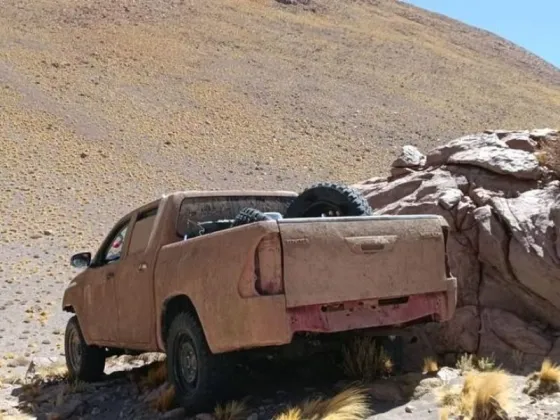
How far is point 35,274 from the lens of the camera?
20391 mm

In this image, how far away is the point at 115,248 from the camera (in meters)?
9.05

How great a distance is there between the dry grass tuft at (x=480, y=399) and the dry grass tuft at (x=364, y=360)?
1.11m

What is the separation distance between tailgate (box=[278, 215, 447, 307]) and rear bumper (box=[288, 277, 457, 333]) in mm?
83

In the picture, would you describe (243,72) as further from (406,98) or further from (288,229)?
(288,229)

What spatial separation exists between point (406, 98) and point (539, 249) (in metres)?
43.3

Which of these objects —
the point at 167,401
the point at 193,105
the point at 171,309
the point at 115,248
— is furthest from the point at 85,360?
the point at 193,105

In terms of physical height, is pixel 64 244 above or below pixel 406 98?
below

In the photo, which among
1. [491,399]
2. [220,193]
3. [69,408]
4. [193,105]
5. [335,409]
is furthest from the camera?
[193,105]

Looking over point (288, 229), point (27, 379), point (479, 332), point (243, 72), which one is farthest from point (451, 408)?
point (243, 72)

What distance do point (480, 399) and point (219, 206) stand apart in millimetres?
3561

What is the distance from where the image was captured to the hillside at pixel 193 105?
28.1m

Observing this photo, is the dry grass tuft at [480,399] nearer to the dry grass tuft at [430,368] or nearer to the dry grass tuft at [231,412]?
the dry grass tuft at [430,368]

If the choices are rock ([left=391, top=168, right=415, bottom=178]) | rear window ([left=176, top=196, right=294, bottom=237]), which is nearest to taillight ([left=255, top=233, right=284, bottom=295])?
rear window ([left=176, top=196, right=294, bottom=237])

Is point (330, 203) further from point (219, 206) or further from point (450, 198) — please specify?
point (450, 198)
